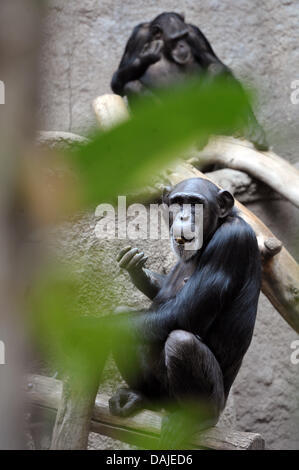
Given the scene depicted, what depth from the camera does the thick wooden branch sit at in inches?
160

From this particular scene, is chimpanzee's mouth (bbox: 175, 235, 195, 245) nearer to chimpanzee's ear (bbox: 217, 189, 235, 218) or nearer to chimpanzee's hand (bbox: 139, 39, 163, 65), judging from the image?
chimpanzee's ear (bbox: 217, 189, 235, 218)

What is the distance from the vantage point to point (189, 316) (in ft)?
7.68

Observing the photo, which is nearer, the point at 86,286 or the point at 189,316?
the point at 86,286

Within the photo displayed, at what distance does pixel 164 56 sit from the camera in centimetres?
502

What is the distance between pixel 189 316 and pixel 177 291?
201 millimetres

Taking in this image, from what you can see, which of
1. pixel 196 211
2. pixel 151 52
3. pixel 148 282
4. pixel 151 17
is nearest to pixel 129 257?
pixel 196 211

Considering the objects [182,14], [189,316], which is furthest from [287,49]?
[189,316]

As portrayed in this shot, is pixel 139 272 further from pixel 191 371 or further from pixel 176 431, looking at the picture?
pixel 176 431

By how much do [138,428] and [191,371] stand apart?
355mm

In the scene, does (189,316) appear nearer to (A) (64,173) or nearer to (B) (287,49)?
(A) (64,173)

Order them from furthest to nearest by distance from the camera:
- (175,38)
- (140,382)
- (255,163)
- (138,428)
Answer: (175,38) < (255,163) < (140,382) < (138,428)

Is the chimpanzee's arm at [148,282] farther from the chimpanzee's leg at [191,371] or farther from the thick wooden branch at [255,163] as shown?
the thick wooden branch at [255,163]

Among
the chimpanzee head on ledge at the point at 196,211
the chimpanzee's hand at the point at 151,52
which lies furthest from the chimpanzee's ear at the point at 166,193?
the chimpanzee's hand at the point at 151,52
